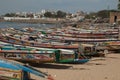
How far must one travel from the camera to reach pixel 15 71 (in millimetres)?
11961

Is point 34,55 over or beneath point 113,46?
over

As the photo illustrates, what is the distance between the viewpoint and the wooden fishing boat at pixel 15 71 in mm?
11819

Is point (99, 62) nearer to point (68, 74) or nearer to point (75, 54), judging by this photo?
point (75, 54)

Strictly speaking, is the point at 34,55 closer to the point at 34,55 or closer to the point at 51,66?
the point at 34,55

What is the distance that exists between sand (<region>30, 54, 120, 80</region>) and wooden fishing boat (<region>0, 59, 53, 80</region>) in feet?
7.84

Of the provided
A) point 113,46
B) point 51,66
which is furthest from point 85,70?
point 113,46

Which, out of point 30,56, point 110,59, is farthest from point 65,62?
point 110,59

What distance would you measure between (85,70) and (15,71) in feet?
17.5

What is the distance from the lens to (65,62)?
17344 mm

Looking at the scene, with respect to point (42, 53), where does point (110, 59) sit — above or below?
below

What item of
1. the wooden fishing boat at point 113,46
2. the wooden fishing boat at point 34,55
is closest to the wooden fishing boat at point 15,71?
the wooden fishing boat at point 34,55

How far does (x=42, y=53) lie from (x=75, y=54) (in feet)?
6.15

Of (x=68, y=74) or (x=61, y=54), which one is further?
(x=61, y=54)

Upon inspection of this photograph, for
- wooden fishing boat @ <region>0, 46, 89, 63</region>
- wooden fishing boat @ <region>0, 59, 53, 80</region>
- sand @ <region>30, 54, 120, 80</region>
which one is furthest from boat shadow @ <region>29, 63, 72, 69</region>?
wooden fishing boat @ <region>0, 59, 53, 80</region>
